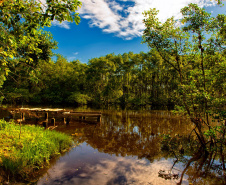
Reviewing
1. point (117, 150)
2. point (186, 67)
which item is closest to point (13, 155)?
point (117, 150)

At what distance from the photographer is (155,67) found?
52062 mm

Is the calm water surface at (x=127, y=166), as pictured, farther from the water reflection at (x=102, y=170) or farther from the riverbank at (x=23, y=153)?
the riverbank at (x=23, y=153)

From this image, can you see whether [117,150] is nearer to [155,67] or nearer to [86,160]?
[86,160]

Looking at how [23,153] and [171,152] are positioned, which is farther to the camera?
[171,152]

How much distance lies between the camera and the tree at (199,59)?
739 centimetres

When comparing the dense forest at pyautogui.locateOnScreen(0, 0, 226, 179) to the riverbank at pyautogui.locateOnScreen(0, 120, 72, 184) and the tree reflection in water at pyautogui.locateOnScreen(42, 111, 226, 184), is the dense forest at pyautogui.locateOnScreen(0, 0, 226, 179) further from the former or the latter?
the riverbank at pyautogui.locateOnScreen(0, 120, 72, 184)

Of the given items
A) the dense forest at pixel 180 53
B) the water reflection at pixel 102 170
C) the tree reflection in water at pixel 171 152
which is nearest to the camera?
the dense forest at pixel 180 53

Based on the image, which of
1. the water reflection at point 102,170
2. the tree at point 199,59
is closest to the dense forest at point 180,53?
the tree at point 199,59

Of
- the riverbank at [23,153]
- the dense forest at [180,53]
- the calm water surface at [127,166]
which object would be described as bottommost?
the calm water surface at [127,166]

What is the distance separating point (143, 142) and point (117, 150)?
250 centimetres

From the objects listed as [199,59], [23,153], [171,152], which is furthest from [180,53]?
[23,153]

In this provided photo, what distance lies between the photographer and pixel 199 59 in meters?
8.80

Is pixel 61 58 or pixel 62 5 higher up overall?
pixel 61 58

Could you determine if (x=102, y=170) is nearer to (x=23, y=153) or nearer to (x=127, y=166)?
(x=127, y=166)
